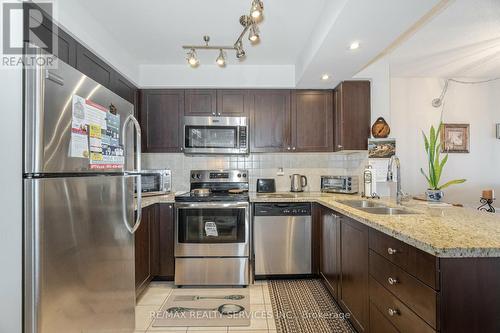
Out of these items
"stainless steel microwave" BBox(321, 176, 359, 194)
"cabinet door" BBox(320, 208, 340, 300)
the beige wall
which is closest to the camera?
"cabinet door" BBox(320, 208, 340, 300)

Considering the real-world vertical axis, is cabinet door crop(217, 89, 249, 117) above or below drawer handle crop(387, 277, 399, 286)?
above

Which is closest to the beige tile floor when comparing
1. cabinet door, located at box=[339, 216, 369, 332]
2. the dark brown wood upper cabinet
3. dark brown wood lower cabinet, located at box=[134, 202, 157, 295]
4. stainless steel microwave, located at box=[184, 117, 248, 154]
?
dark brown wood lower cabinet, located at box=[134, 202, 157, 295]

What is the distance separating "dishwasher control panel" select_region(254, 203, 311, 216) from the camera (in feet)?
8.74

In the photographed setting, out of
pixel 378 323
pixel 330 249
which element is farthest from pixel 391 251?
pixel 330 249

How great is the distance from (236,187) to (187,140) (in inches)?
33.0

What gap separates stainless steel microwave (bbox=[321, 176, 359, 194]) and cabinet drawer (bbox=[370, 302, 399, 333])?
160cm

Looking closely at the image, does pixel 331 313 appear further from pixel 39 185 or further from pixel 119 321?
pixel 39 185

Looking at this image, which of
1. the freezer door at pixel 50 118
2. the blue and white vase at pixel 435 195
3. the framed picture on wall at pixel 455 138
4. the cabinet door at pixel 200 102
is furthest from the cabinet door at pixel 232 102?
the framed picture on wall at pixel 455 138

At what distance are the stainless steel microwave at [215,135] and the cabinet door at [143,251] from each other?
88 cm

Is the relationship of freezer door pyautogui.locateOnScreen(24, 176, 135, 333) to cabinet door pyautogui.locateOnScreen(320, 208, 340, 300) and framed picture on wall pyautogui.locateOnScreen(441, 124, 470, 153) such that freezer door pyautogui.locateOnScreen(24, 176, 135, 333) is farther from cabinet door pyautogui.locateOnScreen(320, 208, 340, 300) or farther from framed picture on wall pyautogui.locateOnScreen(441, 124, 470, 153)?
framed picture on wall pyautogui.locateOnScreen(441, 124, 470, 153)

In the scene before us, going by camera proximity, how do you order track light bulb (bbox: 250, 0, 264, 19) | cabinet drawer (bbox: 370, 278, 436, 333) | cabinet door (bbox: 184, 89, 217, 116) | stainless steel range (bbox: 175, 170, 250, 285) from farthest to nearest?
1. cabinet door (bbox: 184, 89, 217, 116)
2. stainless steel range (bbox: 175, 170, 250, 285)
3. track light bulb (bbox: 250, 0, 264, 19)
4. cabinet drawer (bbox: 370, 278, 436, 333)

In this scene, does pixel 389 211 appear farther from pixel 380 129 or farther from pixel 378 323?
pixel 380 129

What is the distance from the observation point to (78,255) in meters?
1.22

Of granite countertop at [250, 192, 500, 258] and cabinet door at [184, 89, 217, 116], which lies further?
cabinet door at [184, 89, 217, 116]
